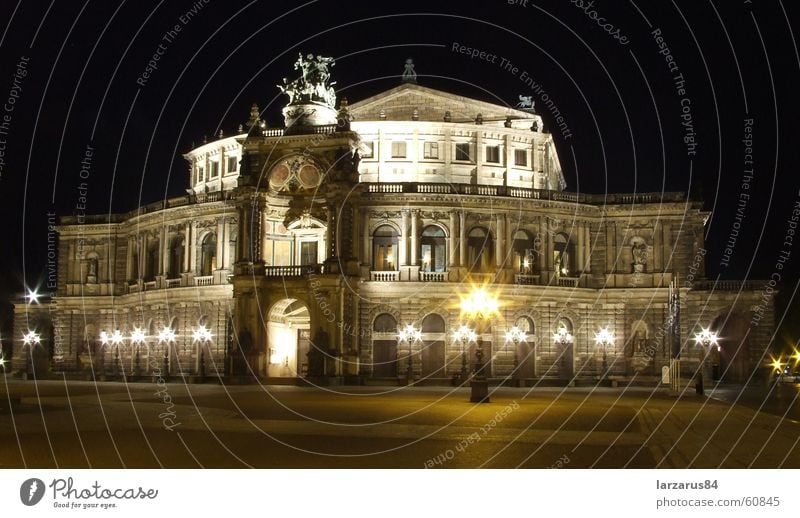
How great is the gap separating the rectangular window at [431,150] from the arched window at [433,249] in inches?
453

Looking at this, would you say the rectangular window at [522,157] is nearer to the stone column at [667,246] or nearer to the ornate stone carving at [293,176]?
the stone column at [667,246]

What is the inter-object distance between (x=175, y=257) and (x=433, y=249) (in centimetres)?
2412

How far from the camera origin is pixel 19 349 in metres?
92.1

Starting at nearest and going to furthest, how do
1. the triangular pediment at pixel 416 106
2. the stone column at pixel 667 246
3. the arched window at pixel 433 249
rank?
the arched window at pixel 433 249 < the stone column at pixel 667 246 < the triangular pediment at pixel 416 106

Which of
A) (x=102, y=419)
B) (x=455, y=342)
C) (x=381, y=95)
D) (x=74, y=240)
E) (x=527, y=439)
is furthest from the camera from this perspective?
(x=74, y=240)

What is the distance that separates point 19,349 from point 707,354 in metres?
65.5

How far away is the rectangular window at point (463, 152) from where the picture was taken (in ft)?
267

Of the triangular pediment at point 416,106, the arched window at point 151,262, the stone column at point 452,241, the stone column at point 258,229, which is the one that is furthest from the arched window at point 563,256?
the arched window at point 151,262

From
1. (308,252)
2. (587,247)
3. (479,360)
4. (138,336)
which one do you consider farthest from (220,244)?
(479,360)

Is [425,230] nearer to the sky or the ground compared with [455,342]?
nearer to the sky

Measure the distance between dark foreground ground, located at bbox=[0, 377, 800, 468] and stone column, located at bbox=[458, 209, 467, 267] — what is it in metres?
29.5

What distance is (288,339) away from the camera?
74250 mm
